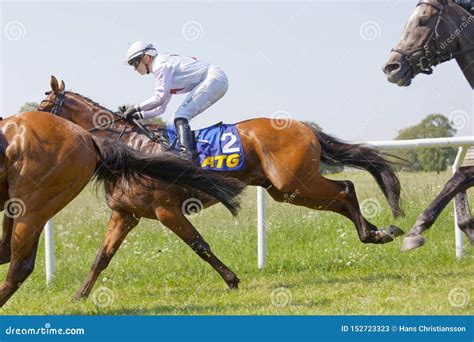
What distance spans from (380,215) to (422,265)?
56.8 inches

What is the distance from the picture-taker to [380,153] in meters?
6.77

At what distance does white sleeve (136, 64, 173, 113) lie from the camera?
6232 mm

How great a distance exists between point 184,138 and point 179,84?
571 millimetres

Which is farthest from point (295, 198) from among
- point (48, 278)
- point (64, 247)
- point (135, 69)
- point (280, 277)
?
point (64, 247)

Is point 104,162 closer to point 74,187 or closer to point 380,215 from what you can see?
point 74,187

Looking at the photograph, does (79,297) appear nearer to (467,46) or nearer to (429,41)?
(429,41)

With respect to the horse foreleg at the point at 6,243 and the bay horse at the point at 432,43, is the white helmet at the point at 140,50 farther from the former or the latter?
the bay horse at the point at 432,43

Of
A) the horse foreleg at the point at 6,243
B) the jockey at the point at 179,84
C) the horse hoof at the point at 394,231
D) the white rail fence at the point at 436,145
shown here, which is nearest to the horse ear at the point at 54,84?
the jockey at the point at 179,84

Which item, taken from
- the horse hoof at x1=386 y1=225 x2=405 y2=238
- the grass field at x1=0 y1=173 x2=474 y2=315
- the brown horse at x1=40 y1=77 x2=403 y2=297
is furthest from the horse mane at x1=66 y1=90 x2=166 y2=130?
the horse hoof at x1=386 y1=225 x2=405 y2=238

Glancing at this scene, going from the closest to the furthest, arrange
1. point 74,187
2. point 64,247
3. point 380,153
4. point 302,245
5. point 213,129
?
point 74,187 → point 213,129 → point 380,153 → point 302,245 → point 64,247

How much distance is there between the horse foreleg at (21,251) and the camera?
4859mm

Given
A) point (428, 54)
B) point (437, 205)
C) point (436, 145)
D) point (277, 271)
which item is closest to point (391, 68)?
Answer: point (428, 54)

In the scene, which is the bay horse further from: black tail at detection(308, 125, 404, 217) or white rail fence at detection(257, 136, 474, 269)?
black tail at detection(308, 125, 404, 217)

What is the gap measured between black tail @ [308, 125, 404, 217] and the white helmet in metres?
1.61
